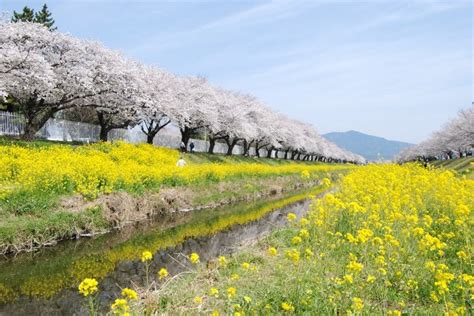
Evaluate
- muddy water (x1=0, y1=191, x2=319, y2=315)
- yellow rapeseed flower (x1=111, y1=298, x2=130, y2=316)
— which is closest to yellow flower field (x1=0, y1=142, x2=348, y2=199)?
muddy water (x1=0, y1=191, x2=319, y2=315)

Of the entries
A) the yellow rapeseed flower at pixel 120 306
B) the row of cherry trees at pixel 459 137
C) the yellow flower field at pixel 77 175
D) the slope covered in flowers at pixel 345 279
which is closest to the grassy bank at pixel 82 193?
the yellow flower field at pixel 77 175

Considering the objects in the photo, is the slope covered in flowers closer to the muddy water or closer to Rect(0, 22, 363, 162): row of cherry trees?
the muddy water

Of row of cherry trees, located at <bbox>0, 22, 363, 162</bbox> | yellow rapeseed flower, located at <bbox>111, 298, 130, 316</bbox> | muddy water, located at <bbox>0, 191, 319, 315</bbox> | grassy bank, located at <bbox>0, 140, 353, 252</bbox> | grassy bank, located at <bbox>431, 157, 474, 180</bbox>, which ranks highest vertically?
row of cherry trees, located at <bbox>0, 22, 363, 162</bbox>

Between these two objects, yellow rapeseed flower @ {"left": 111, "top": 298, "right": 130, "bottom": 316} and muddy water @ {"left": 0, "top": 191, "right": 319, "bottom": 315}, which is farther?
muddy water @ {"left": 0, "top": 191, "right": 319, "bottom": 315}

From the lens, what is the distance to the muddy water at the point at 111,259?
25.9 ft

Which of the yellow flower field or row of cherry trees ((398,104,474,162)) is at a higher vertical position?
row of cherry trees ((398,104,474,162))

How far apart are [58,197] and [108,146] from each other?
14.6m

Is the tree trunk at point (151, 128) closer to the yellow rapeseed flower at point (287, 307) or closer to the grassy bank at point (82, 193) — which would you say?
the grassy bank at point (82, 193)

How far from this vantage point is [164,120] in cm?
3900

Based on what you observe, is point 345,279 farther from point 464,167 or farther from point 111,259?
point 464,167

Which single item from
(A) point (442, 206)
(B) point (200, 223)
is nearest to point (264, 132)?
(B) point (200, 223)

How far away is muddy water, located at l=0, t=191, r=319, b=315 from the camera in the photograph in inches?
310

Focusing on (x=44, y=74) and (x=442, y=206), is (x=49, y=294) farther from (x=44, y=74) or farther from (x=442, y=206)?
(x=44, y=74)

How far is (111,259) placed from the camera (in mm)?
10734
